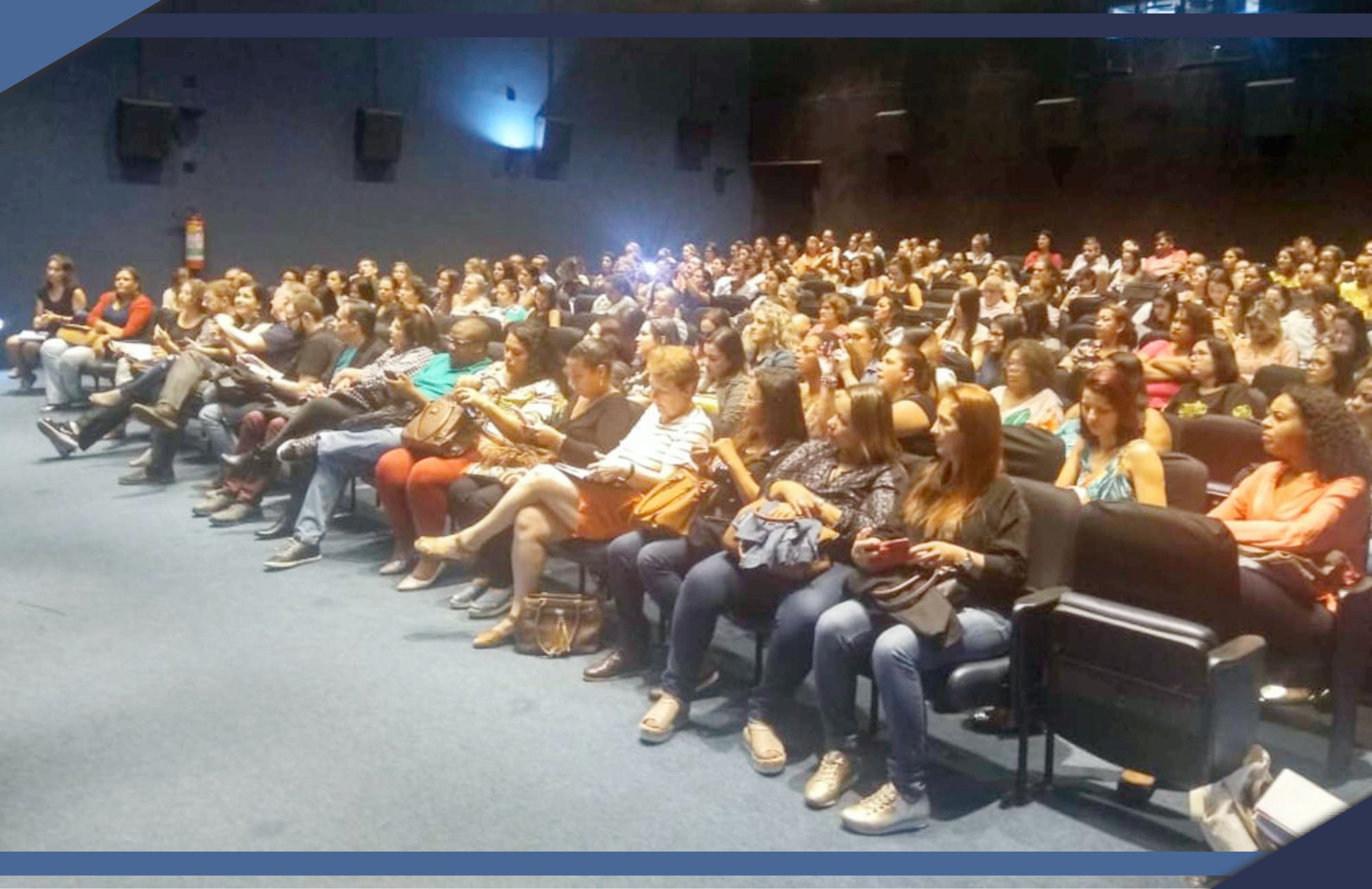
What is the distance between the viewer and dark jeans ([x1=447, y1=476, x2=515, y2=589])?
440 cm

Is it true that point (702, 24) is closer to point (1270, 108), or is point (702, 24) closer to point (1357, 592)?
point (1357, 592)

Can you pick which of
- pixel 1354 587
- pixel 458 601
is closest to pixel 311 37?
pixel 458 601

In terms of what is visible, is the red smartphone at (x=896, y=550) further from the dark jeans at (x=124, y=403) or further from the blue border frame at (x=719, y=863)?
the dark jeans at (x=124, y=403)

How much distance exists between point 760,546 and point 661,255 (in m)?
6.41

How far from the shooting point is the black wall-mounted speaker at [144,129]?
7613 millimetres

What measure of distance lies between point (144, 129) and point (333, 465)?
151 inches

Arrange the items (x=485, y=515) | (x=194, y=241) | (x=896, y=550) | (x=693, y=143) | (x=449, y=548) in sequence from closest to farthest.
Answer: (x=896, y=550), (x=449, y=548), (x=485, y=515), (x=194, y=241), (x=693, y=143)

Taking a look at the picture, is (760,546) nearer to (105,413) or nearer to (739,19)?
(739,19)

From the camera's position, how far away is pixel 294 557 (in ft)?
16.1

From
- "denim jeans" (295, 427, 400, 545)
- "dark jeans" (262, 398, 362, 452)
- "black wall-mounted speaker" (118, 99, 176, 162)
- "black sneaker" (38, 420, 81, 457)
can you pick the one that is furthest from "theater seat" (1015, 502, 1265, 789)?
"black wall-mounted speaker" (118, 99, 176, 162)

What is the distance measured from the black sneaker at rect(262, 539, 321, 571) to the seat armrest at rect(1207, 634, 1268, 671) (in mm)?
3398

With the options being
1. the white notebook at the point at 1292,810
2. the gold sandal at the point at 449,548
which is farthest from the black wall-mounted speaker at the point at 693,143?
the white notebook at the point at 1292,810

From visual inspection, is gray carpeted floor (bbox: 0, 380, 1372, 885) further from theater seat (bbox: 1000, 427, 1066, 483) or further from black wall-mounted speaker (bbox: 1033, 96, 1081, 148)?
black wall-mounted speaker (bbox: 1033, 96, 1081, 148)

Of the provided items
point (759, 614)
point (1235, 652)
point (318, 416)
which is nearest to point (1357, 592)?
point (1235, 652)
